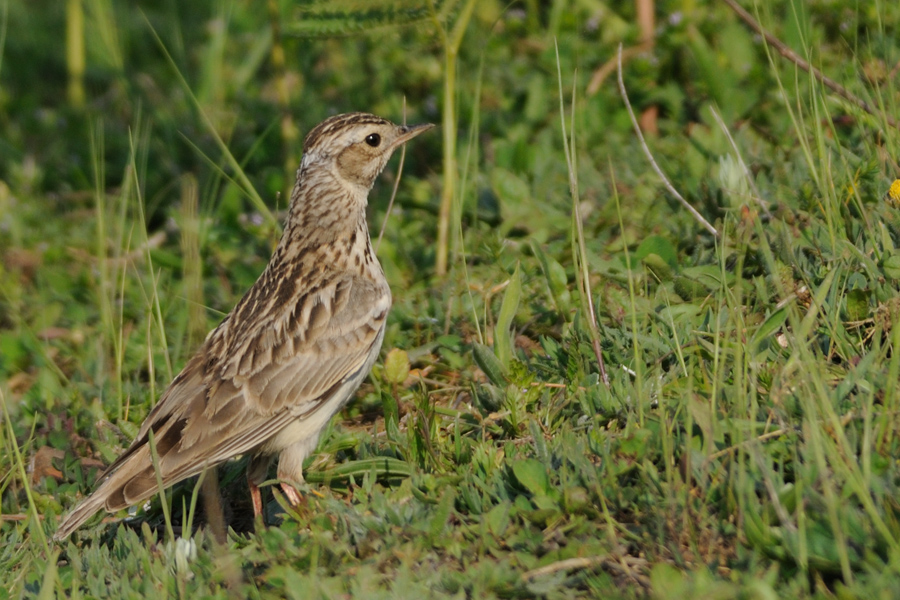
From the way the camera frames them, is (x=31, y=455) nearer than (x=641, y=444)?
No

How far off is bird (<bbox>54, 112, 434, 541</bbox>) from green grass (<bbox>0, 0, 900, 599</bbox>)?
0.23 metres

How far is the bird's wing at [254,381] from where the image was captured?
441cm

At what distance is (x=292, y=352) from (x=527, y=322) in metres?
1.29

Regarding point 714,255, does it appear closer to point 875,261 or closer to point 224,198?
point 875,261

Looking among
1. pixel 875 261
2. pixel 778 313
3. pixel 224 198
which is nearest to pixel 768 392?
pixel 778 313

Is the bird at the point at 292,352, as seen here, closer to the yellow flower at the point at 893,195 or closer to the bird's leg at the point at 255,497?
the bird's leg at the point at 255,497

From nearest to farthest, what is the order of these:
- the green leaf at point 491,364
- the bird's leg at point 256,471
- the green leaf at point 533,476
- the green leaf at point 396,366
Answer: the green leaf at point 533,476 < the green leaf at point 491,364 < the bird's leg at point 256,471 < the green leaf at point 396,366

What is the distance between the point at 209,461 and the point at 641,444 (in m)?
1.80

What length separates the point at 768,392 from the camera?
13.5ft

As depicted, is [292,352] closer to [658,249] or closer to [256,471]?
[256,471]

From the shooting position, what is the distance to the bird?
445cm

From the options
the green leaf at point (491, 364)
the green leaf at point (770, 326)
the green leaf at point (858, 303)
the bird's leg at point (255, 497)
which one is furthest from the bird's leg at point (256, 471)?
the green leaf at point (858, 303)

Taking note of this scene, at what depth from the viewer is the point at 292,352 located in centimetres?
481

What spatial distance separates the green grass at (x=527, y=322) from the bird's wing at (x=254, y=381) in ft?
0.96
